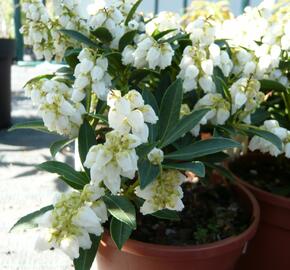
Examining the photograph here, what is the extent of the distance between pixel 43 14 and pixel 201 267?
0.75 meters

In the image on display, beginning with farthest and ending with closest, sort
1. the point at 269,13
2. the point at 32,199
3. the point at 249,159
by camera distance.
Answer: the point at 32,199 → the point at 249,159 → the point at 269,13

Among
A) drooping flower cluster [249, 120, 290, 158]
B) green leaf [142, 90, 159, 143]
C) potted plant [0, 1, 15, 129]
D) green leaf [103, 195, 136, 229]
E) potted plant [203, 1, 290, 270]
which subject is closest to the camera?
green leaf [103, 195, 136, 229]

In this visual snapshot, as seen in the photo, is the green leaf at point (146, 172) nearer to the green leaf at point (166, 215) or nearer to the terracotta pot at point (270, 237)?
the green leaf at point (166, 215)

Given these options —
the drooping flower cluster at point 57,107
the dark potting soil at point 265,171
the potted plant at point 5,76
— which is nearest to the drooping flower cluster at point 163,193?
the drooping flower cluster at point 57,107

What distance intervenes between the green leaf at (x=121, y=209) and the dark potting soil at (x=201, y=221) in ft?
0.81

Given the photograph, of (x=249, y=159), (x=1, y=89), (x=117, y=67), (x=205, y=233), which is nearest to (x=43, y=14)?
(x=117, y=67)

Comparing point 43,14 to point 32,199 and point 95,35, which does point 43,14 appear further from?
point 32,199

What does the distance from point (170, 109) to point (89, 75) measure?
0.20 meters

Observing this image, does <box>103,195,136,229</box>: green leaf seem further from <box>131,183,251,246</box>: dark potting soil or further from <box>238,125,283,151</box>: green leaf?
<box>238,125,283,151</box>: green leaf

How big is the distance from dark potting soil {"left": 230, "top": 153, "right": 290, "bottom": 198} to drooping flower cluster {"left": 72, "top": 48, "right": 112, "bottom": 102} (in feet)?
2.10

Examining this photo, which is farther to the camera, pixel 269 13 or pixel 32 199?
pixel 32 199

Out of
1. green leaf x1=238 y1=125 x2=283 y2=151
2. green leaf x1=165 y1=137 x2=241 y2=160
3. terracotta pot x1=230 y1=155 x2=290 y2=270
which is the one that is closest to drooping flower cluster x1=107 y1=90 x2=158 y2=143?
green leaf x1=165 y1=137 x2=241 y2=160

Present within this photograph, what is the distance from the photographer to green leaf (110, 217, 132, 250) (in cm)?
87

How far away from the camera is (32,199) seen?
164 centimetres
